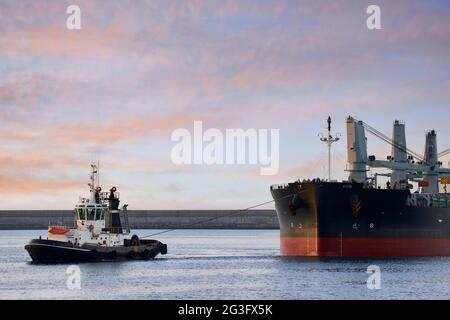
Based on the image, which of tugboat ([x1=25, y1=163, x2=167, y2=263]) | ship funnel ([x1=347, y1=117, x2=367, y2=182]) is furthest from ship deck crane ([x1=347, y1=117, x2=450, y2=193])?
tugboat ([x1=25, y1=163, x2=167, y2=263])

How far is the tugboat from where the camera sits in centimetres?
6744

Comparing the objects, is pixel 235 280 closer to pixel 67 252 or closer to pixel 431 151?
pixel 67 252

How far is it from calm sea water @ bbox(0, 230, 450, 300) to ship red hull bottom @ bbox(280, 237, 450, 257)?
132 centimetres

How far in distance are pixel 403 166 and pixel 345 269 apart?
87.9 feet

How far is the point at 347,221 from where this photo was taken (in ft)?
234

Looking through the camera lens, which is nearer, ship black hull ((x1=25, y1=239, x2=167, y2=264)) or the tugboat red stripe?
ship black hull ((x1=25, y1=239, x2=167, y2=264))

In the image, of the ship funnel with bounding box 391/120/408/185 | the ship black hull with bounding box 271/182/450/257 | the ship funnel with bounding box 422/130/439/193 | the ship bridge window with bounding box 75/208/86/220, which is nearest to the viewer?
the ship bridge window with bounding box 75/208/86/220

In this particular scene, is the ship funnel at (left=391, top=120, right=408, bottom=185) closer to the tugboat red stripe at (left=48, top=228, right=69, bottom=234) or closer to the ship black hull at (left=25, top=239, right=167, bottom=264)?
the ship black hull at (left=25, top=239, right=167, bottom=264)

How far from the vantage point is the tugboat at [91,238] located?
6744 cm

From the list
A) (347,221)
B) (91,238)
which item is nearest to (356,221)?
(347,221)

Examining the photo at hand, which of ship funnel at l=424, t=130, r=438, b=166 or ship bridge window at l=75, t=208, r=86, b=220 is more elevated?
ship funnel at l=424, t=130, r=438, b=166

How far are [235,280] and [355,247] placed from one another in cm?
1659
